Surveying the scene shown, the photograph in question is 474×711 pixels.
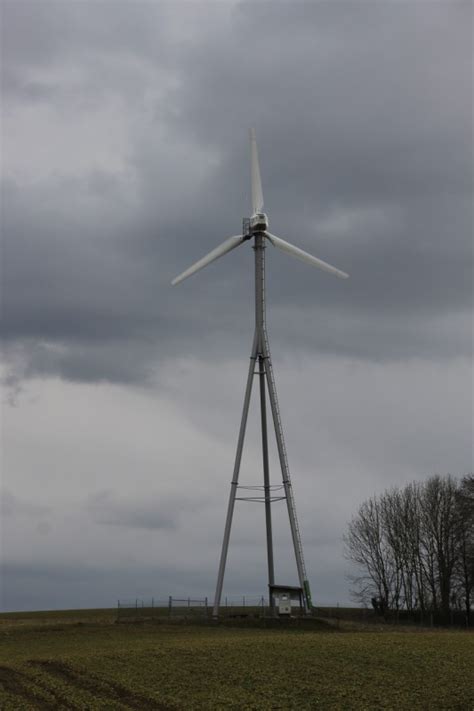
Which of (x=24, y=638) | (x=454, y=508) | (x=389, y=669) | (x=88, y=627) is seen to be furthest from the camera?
(x=454, y=508)

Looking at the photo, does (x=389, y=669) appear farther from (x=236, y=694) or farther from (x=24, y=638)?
(x=24, y=638)

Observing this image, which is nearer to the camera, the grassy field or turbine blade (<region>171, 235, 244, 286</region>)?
the grassy field

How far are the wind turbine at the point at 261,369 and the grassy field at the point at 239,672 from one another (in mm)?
12537

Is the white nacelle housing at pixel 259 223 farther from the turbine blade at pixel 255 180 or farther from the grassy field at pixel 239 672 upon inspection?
the grassy field at pixel 239 672

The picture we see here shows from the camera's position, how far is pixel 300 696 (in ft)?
112

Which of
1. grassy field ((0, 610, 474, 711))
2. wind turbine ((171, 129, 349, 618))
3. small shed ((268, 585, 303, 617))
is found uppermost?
wind turbine ((171, 129, 349, 618))

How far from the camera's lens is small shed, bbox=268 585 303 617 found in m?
65.2

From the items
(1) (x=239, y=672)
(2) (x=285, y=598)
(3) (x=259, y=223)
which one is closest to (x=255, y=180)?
(3) (x=259, y=223)

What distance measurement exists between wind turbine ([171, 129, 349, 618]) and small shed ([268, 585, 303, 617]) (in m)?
0.35

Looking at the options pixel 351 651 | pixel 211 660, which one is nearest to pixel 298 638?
pixel 351 651

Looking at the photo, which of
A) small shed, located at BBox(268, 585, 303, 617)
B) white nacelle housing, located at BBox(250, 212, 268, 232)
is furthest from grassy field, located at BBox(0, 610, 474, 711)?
white nacelle housing, located at BBox(250, 212, 268, 232)

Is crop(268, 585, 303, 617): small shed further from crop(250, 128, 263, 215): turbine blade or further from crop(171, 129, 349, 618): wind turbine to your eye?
crop(250, 128, 263, 215): turbine blade

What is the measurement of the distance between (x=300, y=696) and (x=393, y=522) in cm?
5693

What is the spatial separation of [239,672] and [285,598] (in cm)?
2730
